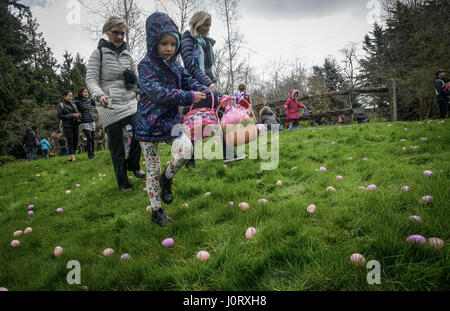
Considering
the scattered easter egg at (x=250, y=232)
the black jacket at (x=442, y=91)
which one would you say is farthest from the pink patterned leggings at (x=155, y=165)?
the black jacket at (x=442, y=91)

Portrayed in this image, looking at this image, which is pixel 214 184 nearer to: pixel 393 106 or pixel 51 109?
pixel 393 106

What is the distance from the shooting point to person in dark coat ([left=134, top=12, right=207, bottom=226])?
1.87 m

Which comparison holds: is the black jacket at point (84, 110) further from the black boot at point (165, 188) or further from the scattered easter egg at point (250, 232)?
the scattered easter egg at point (250, 232)

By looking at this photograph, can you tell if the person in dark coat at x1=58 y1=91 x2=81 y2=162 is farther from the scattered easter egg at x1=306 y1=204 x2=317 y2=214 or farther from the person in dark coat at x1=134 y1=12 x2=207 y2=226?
the scattered easter egg at x1=306 y1=204 x2=317 y2=214

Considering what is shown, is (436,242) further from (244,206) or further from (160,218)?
(160,218)

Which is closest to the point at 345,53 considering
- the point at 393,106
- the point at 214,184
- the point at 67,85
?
the point at 393,106

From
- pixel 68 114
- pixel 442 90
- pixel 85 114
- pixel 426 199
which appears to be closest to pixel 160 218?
pixel 426 199

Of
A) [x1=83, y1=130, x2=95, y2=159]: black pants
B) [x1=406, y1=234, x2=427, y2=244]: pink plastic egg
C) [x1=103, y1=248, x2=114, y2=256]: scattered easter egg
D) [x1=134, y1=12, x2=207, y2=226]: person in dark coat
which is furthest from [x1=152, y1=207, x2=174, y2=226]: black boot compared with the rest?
[x1=83, y1=130, x2=95, y2=159]: black pants

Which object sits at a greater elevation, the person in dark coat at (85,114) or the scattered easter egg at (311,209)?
the person in dark coat at (85,114)

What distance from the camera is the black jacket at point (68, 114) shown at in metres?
6.21

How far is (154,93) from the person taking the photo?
1861mm

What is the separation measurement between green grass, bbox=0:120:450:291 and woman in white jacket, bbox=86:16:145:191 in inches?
26.3

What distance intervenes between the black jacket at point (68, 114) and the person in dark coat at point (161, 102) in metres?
5.54

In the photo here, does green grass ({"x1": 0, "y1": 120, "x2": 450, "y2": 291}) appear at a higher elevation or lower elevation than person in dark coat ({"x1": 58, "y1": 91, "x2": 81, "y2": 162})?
lower
